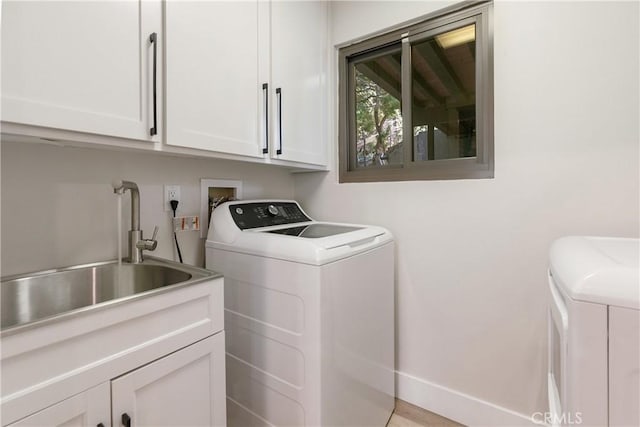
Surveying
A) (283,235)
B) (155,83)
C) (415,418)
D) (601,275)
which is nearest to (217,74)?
(155,83)

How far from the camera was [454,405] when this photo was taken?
5.33ft

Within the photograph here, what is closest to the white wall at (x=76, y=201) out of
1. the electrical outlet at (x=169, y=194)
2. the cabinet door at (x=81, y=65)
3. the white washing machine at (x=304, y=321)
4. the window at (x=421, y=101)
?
the electrical outlet at (x=169, y=194)

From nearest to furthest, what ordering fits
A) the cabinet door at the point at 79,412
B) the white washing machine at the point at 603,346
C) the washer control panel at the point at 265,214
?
the white washing machine at the point at 603,346 < the cabinet door at the point at 79,412 < the washer control panel at the point at 265,214

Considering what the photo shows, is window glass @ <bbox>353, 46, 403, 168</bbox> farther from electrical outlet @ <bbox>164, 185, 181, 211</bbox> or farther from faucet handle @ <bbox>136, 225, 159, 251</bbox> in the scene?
faucet handle @ <bbox>136, 225, 159, 251</bbox>

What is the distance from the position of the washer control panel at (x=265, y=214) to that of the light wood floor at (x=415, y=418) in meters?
1.28

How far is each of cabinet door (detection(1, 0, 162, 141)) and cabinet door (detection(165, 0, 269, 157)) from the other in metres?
0.08

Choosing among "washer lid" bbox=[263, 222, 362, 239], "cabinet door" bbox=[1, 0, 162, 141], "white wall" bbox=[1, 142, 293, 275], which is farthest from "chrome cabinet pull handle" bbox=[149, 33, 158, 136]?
"washer lid" bbox=[263, 222, 362, 239]

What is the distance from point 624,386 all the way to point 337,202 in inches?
62.9

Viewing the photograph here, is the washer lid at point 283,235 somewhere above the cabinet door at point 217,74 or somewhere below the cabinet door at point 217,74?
below

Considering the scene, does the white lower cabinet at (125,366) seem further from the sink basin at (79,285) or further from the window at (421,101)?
the window at (421,101)

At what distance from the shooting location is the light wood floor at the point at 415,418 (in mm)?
1608

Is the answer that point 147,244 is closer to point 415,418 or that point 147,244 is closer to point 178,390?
point 178,390

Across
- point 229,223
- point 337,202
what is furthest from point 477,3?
point 229,223

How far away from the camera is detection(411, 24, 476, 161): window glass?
163 cm
